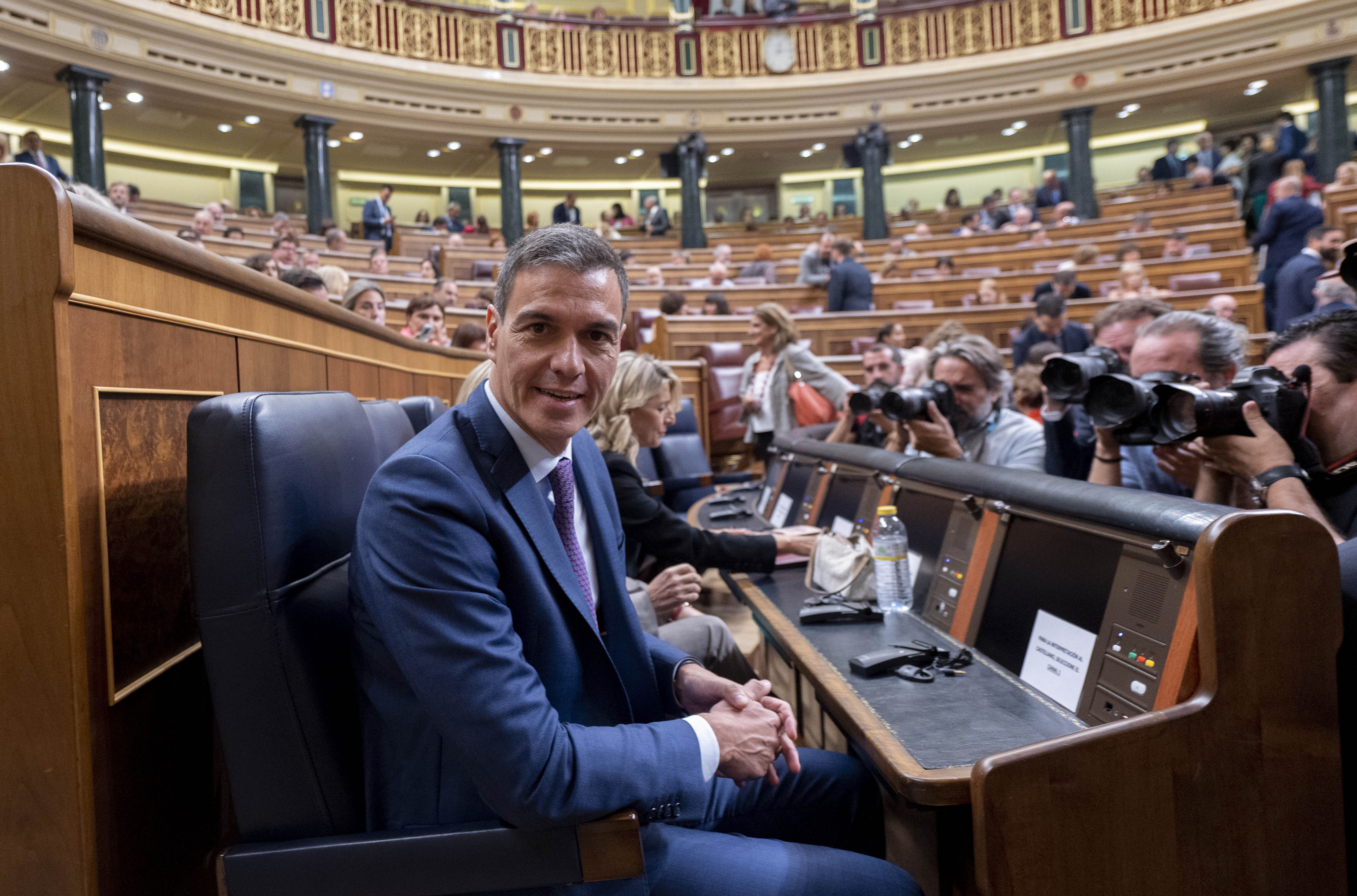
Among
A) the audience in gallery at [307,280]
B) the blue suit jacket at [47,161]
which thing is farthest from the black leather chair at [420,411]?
the blue suit jacket at [47,161]

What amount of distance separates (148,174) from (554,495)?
43.3 ft

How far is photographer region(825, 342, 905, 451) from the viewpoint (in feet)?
7.94

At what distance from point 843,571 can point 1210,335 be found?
81 cm

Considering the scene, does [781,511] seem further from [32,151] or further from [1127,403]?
[32,151]

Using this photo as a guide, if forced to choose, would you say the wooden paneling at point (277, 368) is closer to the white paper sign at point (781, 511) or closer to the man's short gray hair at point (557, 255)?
the man's short gray hair at point (557, 255)

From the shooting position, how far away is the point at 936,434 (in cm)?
198

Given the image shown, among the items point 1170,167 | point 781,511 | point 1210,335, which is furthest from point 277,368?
point 1170,167

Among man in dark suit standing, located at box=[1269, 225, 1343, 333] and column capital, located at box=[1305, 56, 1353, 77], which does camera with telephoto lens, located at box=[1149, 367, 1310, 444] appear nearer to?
man in dark suit standing, located at box=[1269, 225, 1343, 333]

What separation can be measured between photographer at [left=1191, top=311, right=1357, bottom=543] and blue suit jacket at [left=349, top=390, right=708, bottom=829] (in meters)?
0.85

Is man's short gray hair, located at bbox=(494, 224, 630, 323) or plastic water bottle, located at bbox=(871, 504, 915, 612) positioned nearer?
man's short gray hair, located at bbox=(494, 224, 630, 323)

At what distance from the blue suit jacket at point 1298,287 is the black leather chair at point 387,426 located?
4.71 meters

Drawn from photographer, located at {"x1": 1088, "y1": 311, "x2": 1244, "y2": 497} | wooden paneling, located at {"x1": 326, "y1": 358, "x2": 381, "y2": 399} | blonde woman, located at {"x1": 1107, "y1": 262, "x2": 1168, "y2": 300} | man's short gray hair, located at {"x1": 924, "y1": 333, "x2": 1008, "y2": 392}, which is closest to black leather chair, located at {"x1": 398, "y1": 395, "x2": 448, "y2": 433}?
wooden paneling, located at {"x1": 326, "y1": 358, "x2": 381, "y2": 399}

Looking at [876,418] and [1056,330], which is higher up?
[1056,330]

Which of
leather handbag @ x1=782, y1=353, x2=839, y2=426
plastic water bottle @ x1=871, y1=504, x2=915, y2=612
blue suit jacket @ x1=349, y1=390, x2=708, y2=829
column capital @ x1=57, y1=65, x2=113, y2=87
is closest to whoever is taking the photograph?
blue suit jacket @ x1=349, y1=390, x2=708, y2=829
